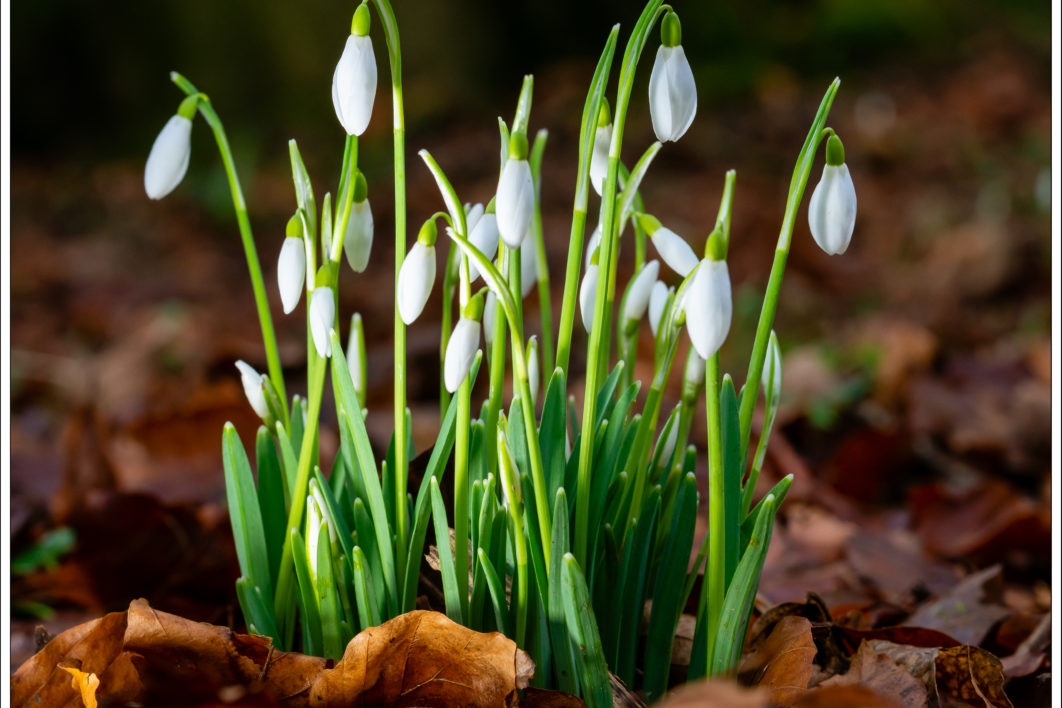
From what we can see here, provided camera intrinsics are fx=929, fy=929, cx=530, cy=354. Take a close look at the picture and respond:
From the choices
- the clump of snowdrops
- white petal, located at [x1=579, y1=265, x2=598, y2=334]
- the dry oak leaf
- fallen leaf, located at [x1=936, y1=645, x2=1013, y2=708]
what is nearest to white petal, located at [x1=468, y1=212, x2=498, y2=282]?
the clump of snowdrops

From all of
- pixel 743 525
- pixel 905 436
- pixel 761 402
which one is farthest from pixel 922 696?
pixel 761 402

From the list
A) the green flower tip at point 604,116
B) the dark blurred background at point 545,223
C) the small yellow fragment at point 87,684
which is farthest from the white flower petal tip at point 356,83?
the dark blurred background at point 545,223

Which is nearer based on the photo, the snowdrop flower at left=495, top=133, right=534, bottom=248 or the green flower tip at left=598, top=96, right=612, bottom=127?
the snowdrop flower at left=495, top=133, right=534, bottom=248

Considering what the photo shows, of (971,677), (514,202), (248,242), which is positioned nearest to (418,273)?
(514,202)

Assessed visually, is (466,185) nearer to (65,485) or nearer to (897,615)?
Answer: (65,485)

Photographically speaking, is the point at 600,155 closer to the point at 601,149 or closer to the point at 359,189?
the point at 601,149

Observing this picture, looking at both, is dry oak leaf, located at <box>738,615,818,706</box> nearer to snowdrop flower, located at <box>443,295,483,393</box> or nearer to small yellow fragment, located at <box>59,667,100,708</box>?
snowdrop flower, located at <box>443,295,483,393</box>
